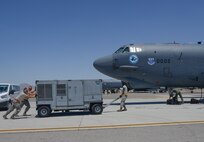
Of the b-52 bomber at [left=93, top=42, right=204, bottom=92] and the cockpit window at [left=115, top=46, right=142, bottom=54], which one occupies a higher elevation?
the cockpit window at [left=115, top=46, right=142, bottom=54]

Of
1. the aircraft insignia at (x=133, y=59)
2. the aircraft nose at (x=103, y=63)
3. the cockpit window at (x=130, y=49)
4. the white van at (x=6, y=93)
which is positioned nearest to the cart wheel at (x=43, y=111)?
the white van at (x=6, y=93)

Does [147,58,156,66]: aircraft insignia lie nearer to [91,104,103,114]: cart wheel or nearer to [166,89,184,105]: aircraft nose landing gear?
[166,89,184,105]: aircraft nose landing gear

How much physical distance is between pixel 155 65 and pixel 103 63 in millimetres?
4058

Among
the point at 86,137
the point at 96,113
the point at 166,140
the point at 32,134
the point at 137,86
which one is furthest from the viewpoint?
the point at 137,86

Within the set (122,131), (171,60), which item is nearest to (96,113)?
(122,131)

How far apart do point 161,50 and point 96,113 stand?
10490mm

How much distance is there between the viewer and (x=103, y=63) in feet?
87.2

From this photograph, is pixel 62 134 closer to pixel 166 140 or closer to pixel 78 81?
pixel 166 140

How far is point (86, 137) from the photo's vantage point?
35.3ft

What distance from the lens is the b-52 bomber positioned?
26562 mm

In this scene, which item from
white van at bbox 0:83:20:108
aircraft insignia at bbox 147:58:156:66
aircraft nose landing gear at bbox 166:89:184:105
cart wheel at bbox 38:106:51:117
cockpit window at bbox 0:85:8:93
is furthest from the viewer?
aircraft insignia at bbox 147:58:156:66

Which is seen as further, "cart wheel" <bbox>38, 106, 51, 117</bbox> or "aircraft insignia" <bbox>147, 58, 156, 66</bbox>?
"aircraft insignia" <bbox>147, 58, 156, 66</bbox>

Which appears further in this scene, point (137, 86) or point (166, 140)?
point (137, 86)

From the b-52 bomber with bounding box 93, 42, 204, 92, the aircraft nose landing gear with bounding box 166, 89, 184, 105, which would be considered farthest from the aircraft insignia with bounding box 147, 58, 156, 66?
the aircraft nose landing gear with bounding box 166, 89, 184, 105
